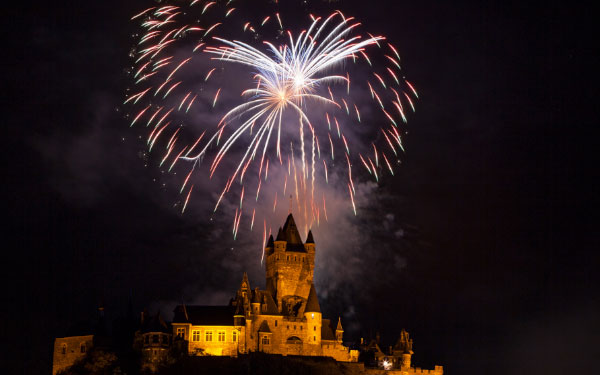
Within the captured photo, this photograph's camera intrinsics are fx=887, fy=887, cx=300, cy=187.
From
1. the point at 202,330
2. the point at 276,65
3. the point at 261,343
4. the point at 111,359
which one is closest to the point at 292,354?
the point at 261,343

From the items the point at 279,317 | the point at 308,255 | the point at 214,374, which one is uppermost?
the point at 308,255

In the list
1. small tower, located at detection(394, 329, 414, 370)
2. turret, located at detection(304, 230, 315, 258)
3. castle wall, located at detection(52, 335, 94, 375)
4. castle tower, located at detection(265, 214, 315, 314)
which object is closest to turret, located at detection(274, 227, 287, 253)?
castle tower, located at detection(265, 214, 315, 314)

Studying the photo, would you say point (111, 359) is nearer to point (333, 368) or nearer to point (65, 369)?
point (65, 369)

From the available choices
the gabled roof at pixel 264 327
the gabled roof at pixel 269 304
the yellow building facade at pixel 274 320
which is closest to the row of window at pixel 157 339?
the yellow building facade at pixel 274 320

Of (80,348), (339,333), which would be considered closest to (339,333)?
(339,333)

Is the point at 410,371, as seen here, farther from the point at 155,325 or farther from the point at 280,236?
the point at 155,325

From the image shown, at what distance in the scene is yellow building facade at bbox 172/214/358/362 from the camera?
92375 millimetres

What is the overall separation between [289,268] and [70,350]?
26.0 meters

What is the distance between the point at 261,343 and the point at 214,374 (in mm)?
9313

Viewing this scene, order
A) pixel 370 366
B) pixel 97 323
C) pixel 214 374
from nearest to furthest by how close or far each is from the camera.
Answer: pixel 214 374
pixel 97 323
pixel 370 366

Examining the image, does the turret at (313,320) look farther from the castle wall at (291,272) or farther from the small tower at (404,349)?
the small tower at (404,349)

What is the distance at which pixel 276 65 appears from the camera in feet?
254

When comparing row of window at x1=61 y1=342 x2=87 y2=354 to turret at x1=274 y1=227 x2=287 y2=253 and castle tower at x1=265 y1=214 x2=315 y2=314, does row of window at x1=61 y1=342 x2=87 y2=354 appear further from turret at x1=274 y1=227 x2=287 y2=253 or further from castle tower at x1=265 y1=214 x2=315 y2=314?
turret at x1=274 y1=227 x2=287 y2=253

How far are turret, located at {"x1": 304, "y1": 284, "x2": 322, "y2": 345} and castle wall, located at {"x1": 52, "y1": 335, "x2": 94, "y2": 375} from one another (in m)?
22.8
